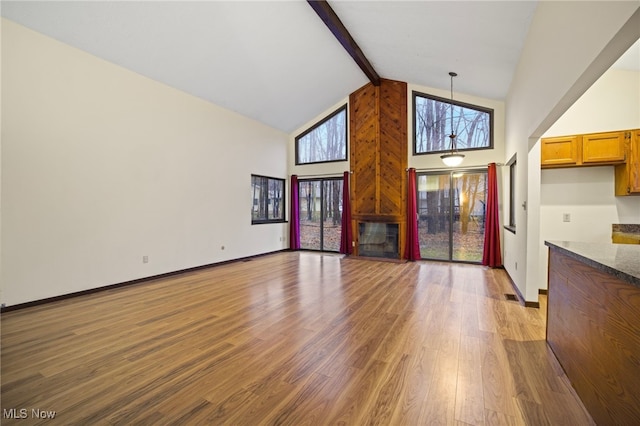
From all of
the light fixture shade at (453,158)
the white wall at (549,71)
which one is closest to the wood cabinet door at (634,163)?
the white wall at (549,71)

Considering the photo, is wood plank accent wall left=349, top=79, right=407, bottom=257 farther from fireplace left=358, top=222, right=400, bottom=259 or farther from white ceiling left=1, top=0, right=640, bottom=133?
white ceiling left=1, top=0, right=640, bottom=133

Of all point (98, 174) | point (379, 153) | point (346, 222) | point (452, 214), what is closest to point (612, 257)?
point (452, 214)

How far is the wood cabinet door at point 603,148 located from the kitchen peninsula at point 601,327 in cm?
221

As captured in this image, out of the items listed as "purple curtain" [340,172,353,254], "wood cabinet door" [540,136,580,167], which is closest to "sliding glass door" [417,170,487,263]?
"purple curtain" [340,172,353,254]

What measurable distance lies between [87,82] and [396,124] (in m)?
5.79

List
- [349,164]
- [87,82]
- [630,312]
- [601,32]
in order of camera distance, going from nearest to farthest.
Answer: [630,312]
[601,32]
[87,82]
[349,164]

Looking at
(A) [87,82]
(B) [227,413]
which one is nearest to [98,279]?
(A) [87,82]

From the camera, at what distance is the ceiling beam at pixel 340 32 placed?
400cm

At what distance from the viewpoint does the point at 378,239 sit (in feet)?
22.8

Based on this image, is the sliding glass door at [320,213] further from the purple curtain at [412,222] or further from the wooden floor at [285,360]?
the wooden floor at [285,360]

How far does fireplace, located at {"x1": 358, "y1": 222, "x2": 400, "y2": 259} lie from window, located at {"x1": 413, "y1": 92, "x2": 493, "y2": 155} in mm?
1935

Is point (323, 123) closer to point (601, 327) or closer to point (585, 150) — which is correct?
point (585, 150)

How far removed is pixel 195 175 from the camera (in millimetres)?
5520

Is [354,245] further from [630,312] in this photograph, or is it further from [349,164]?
[630,312]
